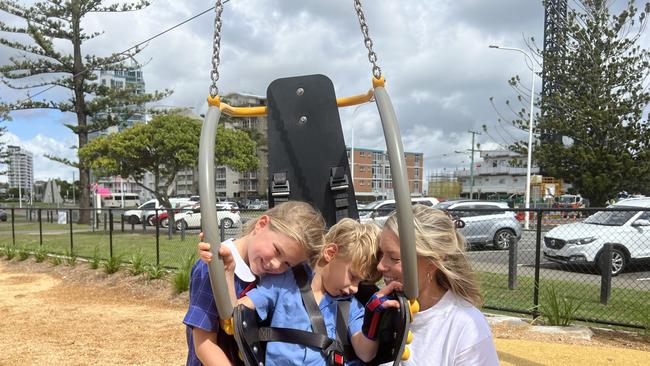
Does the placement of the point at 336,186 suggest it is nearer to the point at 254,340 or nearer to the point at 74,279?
the point at 254,340

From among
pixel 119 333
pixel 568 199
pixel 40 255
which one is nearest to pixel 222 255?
pixel 119 333

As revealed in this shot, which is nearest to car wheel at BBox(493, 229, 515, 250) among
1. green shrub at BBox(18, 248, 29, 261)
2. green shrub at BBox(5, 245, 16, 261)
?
green shrub at BBox(18, 248, 29, 261)

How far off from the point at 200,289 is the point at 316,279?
0.38 meters

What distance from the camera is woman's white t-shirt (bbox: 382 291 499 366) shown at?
1409mm

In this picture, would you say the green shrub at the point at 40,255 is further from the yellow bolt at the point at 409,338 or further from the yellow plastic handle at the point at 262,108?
the yellow bolt at the point at 409,338

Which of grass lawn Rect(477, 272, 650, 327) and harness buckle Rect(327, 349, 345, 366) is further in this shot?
grass lawn Rect(477, 272, 650, 327)

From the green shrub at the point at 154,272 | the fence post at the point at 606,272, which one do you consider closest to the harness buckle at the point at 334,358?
the fence post at the point at 606,272

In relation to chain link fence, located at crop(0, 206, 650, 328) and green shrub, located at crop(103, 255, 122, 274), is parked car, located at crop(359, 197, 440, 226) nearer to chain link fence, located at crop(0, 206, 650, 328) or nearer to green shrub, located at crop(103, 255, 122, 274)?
chain link fence, located at crop(0, 206, 650, 328)

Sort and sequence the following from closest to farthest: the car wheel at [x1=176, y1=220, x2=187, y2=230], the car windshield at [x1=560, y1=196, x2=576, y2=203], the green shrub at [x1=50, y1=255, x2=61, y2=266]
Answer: the green shrub at [x1=50, y1=255, x2=61, y2=266] → the car wheel at [x1=176, y1=220, x2=187, y2=230] → the car windshield at [x1=560, y1=196, x2=576, y2=203]

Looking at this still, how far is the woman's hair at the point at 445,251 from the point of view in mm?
1487

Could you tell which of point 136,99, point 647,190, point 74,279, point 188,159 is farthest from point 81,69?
point 647,190

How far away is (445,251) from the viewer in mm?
1500

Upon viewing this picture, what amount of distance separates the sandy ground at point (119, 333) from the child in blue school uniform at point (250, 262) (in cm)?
289

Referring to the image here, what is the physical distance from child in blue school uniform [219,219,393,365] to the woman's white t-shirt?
5.9 inches
